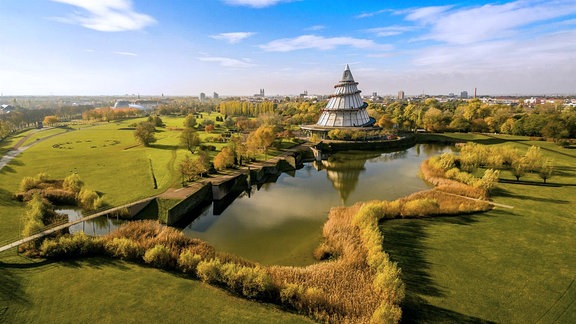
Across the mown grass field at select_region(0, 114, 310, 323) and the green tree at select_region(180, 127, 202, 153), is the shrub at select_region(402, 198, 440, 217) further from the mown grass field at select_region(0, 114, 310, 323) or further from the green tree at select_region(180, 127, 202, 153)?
the green tree at select_region(180, 127, 202, 153)

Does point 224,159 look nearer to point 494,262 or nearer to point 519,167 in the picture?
point 494,262

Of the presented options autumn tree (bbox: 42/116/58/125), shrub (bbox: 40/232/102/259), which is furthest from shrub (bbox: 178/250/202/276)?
autumn tree (bbox: 42/116/58/125)

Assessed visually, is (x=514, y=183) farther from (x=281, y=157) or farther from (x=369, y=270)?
(x=281, y=157)

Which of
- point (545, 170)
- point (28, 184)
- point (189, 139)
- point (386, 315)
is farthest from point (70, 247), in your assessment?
point (545, 170)

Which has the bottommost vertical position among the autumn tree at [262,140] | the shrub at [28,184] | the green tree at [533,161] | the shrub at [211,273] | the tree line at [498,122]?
the shrub at [211,273]

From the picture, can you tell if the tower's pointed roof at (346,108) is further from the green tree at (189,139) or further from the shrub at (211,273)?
the shrub at (211,273)

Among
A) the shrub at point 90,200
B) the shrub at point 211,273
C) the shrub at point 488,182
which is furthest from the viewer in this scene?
the shrub at point 488,182

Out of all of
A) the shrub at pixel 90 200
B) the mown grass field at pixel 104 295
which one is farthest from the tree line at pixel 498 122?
the mown grass field at pixel 104 295
